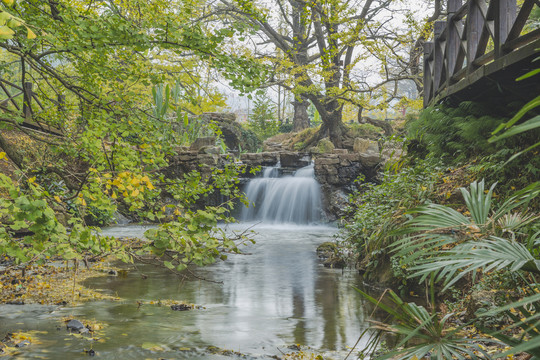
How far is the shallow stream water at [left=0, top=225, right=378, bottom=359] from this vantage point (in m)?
4.05

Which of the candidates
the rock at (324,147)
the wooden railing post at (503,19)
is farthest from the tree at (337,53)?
the wooden railing post at (503,19)

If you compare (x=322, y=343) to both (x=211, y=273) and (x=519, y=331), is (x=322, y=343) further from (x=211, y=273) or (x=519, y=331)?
(x=211, y=273)

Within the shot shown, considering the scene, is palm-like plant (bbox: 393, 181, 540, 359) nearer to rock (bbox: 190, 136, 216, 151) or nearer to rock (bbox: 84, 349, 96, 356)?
rock (bbox: 84, 349, 96, 356)

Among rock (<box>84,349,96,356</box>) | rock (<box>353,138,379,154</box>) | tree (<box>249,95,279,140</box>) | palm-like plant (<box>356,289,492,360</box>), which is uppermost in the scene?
tree (<box>249,95,279,140</box>)

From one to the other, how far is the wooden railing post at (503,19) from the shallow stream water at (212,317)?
3.26 meters

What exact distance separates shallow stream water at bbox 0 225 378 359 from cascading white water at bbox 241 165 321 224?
308 inches

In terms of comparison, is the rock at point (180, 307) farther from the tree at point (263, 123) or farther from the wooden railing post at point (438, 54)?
the tree at point (263, 123)

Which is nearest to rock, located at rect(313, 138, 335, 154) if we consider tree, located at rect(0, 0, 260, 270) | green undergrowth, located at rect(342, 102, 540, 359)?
green undergrowth, located at rect(342, 102, 540, 359)

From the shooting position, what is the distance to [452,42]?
655 cm

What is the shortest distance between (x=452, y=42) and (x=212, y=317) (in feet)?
16.3

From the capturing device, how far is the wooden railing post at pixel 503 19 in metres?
4.65

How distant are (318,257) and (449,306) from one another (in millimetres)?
5188

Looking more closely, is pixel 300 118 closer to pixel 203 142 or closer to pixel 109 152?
pixel 203 142

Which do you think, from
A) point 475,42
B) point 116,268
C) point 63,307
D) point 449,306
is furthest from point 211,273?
point 475,42
